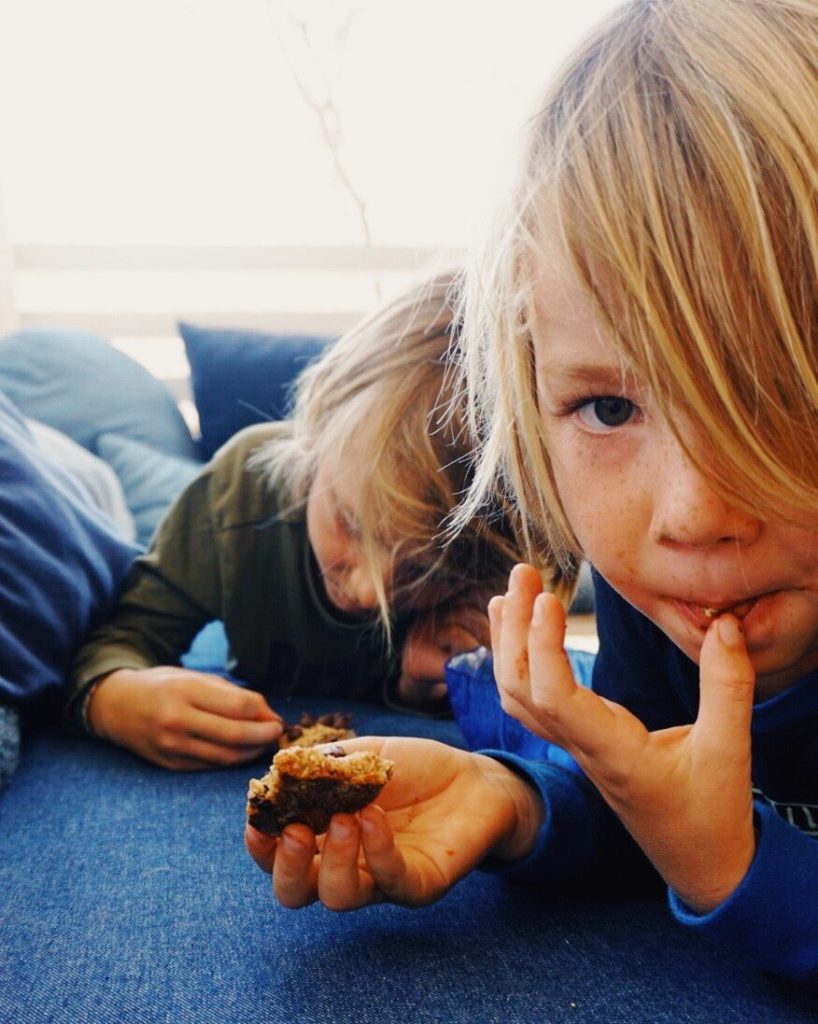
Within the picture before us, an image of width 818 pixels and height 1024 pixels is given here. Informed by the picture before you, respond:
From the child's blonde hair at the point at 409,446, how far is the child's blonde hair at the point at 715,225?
405 millimetres

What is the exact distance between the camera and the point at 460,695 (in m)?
1.07

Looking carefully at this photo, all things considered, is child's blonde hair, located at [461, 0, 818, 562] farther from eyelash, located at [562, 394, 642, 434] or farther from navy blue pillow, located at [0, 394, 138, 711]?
navy blue pillow, located at [0, 394, 138, 711]

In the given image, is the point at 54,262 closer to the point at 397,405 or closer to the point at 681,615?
the point at 397,405

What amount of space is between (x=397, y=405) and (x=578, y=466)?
0.42 metres

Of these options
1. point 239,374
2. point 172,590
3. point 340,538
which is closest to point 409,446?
point 340,538

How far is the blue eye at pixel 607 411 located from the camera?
0.61 meters

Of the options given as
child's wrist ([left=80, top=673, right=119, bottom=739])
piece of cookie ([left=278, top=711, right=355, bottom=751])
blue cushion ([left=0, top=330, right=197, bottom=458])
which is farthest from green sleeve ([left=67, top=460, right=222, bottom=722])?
blue cushion ([left=0, top=330, right=197, bottom=458])

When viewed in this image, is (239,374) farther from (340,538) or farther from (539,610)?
(539,610)

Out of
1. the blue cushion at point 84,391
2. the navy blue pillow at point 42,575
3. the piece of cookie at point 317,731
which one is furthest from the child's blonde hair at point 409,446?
the blue cushion at point 84,391

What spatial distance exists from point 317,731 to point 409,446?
30 centimetres

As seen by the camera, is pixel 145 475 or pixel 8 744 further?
pixel 145 475

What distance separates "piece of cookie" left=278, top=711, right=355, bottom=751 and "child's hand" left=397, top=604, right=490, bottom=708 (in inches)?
5.4

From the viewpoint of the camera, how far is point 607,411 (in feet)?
2.04

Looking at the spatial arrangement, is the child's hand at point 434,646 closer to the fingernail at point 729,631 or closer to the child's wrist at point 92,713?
the child's wrist at point 92,713
